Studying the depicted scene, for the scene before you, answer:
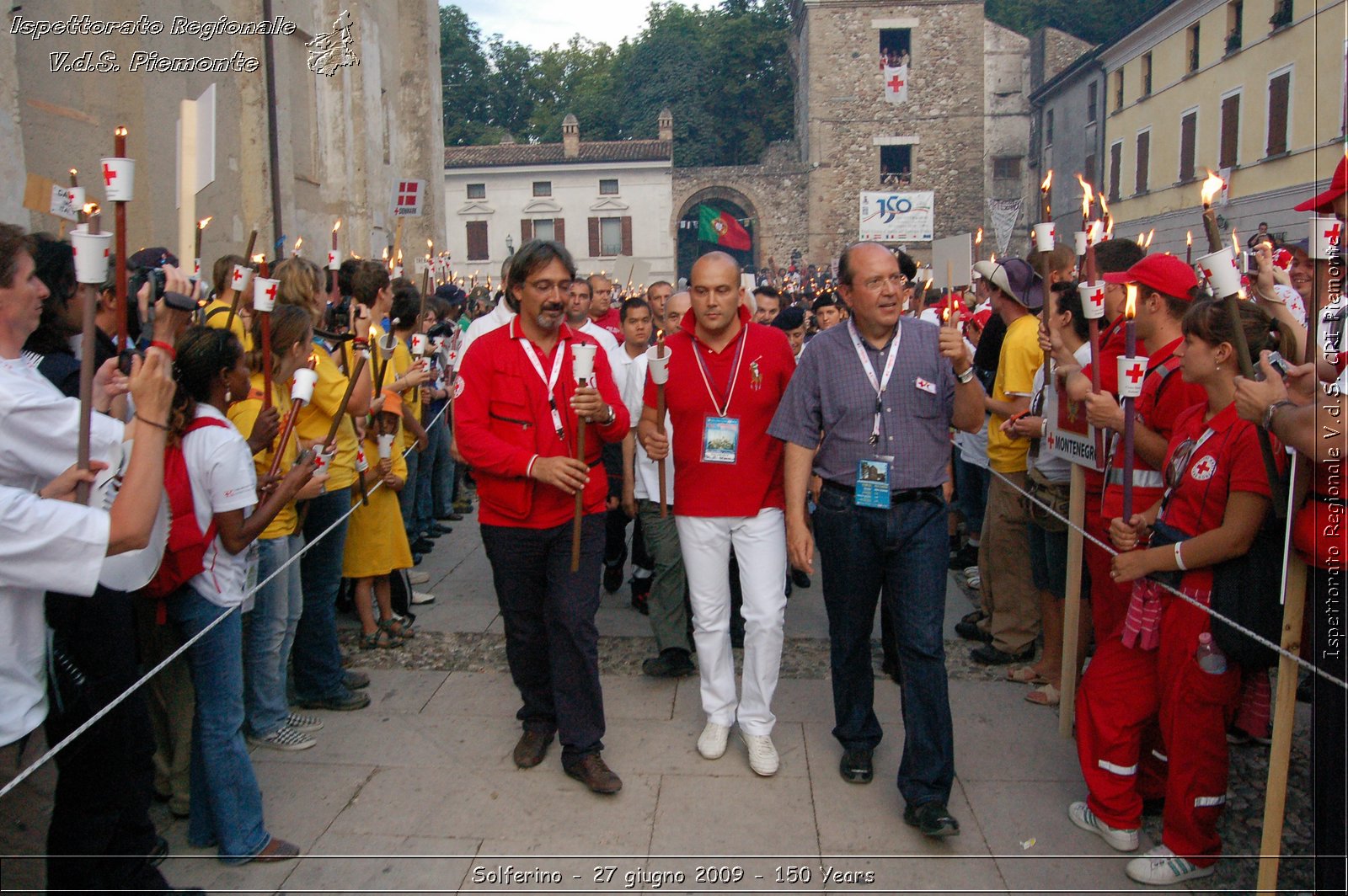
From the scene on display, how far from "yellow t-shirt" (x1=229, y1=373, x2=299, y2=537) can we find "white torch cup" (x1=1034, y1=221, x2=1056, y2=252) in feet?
10.5

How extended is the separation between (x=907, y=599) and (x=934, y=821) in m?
0.83

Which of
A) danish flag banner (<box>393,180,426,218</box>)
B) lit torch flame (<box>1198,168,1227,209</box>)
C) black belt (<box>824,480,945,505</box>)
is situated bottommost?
black belt (<box>824,480,945,505</box>)

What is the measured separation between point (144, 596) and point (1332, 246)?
13.3 ft

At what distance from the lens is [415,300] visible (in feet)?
22.1

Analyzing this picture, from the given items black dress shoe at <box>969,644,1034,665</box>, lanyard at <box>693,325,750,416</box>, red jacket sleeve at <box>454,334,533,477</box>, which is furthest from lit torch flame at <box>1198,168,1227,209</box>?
black dress shoe at <box>969,644,1034,665</box>

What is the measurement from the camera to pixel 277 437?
452 centimetres

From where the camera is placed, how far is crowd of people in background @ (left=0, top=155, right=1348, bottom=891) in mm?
3025

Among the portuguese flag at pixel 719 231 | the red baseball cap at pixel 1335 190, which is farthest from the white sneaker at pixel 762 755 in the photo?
the portuguese flag at pixel 719 231

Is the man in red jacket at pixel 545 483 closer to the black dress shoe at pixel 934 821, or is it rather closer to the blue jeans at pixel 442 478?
the black dress shoe at pixel 934 821

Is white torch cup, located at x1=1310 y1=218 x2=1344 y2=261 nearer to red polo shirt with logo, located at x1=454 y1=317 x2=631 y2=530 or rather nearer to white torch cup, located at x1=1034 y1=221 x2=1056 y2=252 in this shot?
white torch cup, located at x1=1034 y1=221 x2=1056 y2=252

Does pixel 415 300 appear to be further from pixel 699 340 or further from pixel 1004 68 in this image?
pixel 1004 68

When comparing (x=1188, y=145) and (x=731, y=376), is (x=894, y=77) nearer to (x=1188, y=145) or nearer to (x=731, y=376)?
(x=1188, y=145)

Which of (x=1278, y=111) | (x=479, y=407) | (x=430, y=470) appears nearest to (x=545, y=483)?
(x=479, y=407)

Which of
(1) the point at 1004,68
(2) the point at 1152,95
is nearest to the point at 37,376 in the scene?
(2) the point at 1152,95
